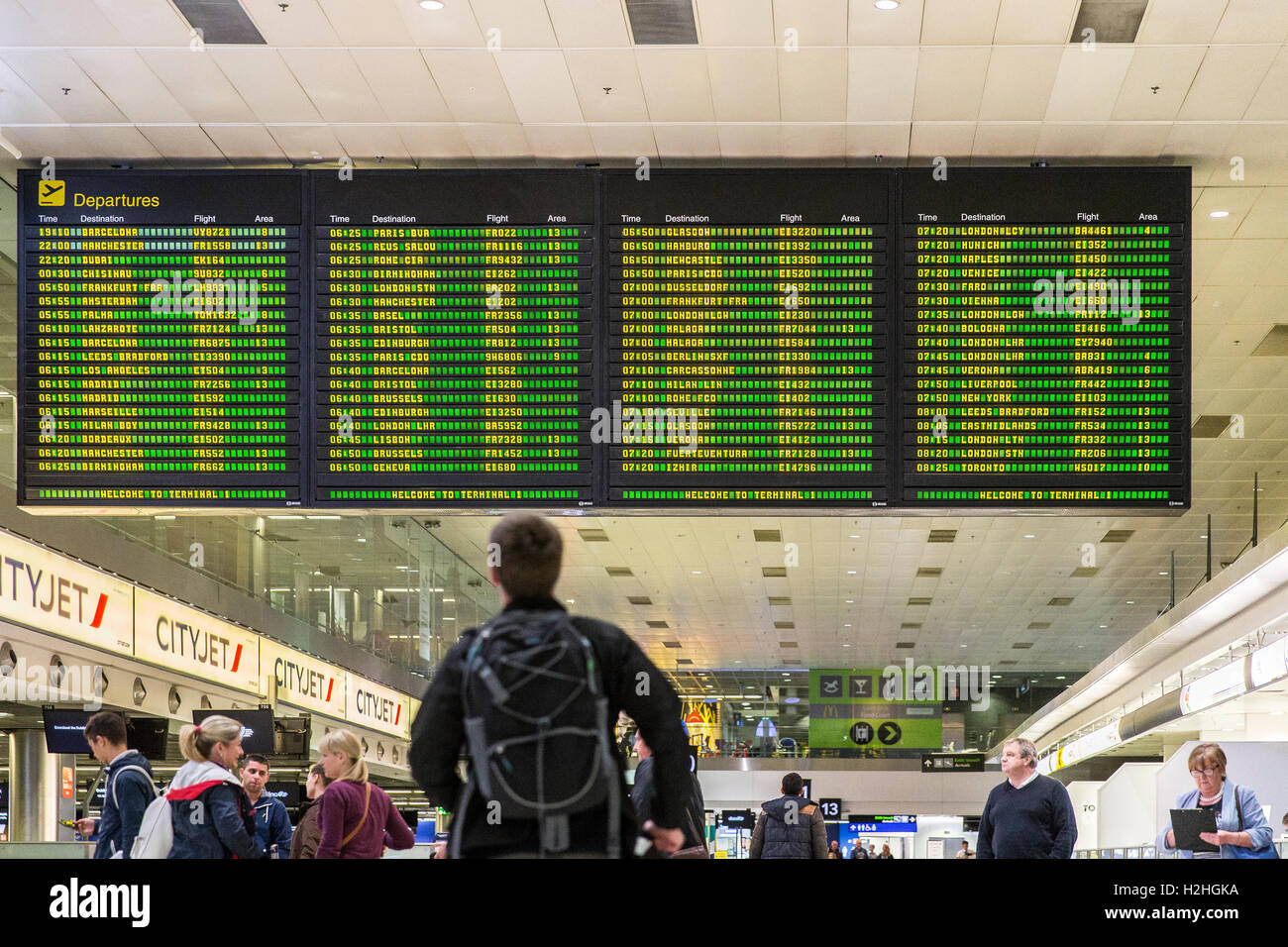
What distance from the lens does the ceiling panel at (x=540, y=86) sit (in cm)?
Result: 565

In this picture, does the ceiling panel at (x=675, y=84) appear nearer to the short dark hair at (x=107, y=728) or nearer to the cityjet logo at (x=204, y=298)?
the cityjet logo at (x=204, y=298)

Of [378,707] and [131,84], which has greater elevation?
[131,84]

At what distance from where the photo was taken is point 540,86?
5824 mm

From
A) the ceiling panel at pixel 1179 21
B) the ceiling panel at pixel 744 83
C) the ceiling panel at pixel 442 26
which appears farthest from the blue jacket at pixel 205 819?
the ceiling panel at pixel 1179 21

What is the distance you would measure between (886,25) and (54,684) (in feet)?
27.8

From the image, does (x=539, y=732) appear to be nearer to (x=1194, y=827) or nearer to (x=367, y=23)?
(x=367, y=23)

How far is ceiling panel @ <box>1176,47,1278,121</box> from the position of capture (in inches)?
216

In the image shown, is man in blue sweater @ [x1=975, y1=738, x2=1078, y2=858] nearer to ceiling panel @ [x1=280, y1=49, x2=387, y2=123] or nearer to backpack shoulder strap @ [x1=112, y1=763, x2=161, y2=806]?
backpack shoulder strap @ [x1=112, y1=763, x2=161, y2=806]

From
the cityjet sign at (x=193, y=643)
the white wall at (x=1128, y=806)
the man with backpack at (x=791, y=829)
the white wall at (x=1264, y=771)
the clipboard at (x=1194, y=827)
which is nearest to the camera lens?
the clipboard at (x=1194, y=827)

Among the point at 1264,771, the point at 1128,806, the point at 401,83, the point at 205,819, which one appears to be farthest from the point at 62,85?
the point at 1128,806

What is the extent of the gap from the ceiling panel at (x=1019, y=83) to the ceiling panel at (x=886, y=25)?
397mm

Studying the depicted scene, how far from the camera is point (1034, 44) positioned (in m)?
5.47

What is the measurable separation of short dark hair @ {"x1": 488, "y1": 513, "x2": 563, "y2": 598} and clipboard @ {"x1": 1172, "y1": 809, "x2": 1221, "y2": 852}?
18.3 ft
